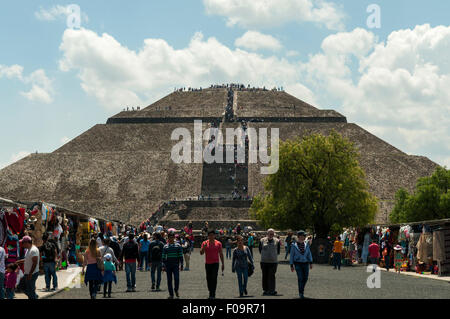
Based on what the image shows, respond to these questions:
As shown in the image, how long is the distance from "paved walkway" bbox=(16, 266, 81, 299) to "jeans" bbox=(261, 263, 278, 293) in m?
6.50

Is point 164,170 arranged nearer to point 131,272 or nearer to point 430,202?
point 430,202

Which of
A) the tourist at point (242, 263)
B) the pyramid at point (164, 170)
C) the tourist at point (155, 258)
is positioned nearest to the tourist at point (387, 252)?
the tourist at point (155, 258)

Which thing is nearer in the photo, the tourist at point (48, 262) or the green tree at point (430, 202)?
the tourist at point (48, 262)

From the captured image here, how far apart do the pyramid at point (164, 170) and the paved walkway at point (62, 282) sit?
37643 mm

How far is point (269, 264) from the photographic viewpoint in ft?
68.7

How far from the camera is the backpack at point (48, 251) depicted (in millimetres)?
→ 22422

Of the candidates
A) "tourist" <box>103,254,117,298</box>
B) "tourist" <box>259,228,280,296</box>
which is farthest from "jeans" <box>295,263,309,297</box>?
"tourist" <box>103,254,117,298</box>

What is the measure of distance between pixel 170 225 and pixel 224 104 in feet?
221

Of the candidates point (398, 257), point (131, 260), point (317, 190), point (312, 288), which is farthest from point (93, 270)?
point (317, 190)

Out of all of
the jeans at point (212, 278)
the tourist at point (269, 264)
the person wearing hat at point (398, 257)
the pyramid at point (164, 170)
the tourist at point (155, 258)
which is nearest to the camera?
the jeans at point (212, 278)

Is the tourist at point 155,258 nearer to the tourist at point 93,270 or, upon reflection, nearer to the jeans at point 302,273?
the tourist at point 93,270

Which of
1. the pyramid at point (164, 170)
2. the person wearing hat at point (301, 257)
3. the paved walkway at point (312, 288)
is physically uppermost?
the pyramid at point (164, 170)

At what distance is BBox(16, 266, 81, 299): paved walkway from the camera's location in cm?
2095
